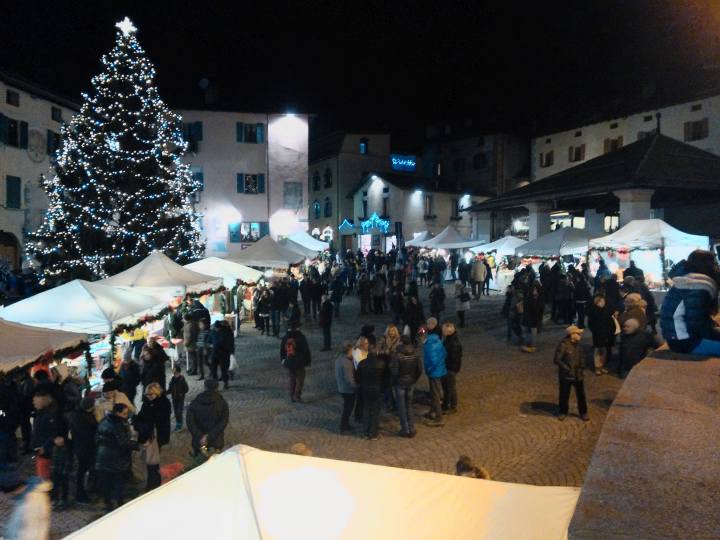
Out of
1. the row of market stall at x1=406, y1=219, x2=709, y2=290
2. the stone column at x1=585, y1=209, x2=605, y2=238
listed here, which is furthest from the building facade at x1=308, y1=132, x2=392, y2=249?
the row of market stall at x1=406, y1=219, x2=709, y2=290

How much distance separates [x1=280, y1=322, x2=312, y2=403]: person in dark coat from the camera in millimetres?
10523

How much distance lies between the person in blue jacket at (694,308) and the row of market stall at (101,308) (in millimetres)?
→ 8568

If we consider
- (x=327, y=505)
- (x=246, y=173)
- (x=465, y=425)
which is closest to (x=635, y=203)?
(x=465, y=425)

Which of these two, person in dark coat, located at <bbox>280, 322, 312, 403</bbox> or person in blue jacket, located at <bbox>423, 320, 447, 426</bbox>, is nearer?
person in blue jacket, located at <bbox>423, 320, 447, 426</bbox>

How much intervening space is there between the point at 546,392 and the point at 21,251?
26.7m

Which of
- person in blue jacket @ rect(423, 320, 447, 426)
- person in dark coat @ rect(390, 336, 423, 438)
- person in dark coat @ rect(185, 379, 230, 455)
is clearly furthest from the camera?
person in blue jacket @ rect(423, 320, 447, 426)

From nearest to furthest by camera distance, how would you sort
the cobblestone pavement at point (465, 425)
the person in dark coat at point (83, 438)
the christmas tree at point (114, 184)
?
the person in dark coat at point (83, 438) → the cobblestone pavement at point (465, 425) → the christmas tree at point (114, 184)

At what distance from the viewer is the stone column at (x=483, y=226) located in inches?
1148

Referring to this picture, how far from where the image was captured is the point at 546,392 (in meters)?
10.8

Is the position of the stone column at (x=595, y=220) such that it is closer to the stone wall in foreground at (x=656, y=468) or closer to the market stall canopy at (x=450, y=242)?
the market stall canopy at (x=450, y=242)

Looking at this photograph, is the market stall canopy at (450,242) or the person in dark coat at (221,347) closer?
the person in dark coat at (221,347)

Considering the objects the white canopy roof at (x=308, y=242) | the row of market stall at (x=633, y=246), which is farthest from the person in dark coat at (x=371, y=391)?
the white canopy roof at (x=308, y=242)

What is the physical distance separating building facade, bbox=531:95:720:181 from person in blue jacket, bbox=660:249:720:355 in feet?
74.8

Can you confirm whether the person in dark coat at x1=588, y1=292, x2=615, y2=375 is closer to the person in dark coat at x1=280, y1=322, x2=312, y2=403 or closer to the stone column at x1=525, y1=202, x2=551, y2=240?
the person in dark coat at x1=280, y1=322, x2=312, y2=403
